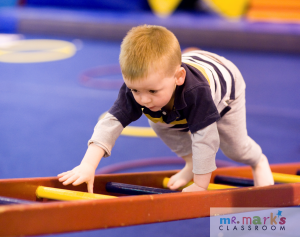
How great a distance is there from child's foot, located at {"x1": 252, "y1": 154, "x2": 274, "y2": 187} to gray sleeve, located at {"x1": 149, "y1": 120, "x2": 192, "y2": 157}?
28 cm

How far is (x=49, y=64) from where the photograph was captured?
4102 mm

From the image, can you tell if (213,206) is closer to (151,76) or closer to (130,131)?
(151,76)

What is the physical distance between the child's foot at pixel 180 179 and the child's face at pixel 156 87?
1.20ft

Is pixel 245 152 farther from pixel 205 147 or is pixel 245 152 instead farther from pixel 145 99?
pixel 145 99

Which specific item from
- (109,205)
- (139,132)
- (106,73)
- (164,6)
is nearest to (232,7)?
(164,6)

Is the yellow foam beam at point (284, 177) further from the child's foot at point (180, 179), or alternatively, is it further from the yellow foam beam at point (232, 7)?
the yellow foam beam at point (232, 7)

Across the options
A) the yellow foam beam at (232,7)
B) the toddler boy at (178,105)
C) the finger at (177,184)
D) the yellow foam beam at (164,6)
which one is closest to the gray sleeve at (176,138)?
the toddler boy at (178,105)

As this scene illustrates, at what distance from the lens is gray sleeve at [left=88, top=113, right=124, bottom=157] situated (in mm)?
1148

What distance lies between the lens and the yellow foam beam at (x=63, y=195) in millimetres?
1049

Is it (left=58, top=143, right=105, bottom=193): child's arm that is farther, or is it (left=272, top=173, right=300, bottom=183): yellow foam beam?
(left=272, top=173, right=300, bottom=183): yellow foam beam

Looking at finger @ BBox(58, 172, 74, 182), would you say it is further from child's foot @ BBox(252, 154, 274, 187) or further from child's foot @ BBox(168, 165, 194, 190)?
child's foot @ BBox(252, 154, 274, 187)

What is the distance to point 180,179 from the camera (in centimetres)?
135

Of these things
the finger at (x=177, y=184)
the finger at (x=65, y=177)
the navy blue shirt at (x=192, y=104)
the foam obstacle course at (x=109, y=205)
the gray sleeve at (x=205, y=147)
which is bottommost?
the foam obstacle course at (x=109, y=205)

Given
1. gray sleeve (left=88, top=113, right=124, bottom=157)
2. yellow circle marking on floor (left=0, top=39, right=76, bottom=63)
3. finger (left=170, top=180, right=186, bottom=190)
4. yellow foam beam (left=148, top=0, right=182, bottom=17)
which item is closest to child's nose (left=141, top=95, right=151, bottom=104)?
gray sleeve (left=88, top=113, right=124, bottom=157)
